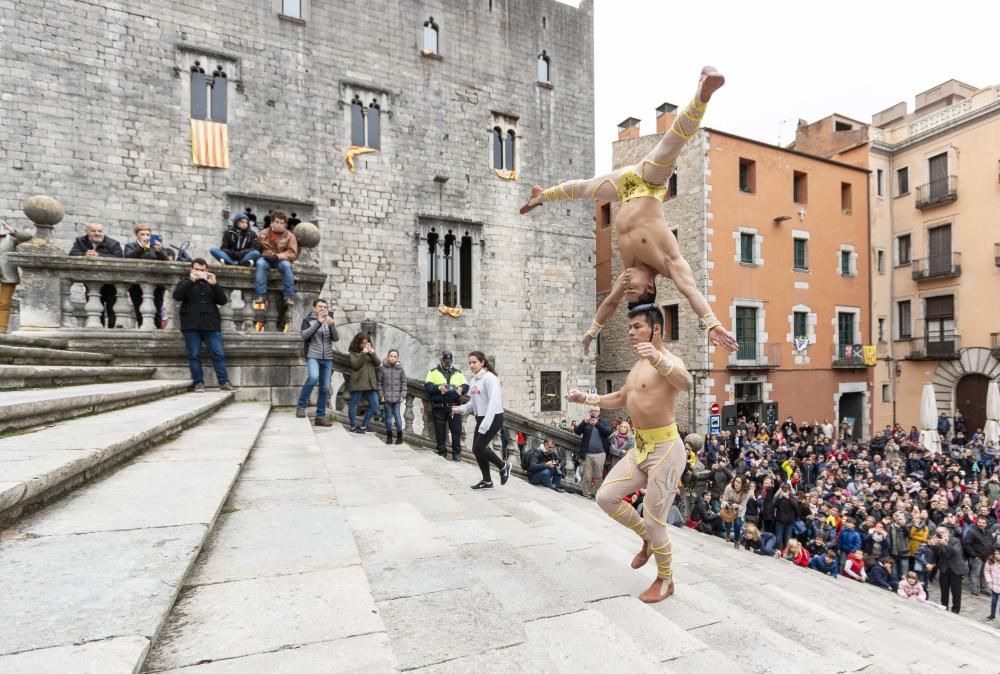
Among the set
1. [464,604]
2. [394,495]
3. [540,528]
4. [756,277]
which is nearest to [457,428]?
[394,495]

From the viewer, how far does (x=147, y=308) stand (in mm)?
7492

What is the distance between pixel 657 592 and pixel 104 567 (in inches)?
119

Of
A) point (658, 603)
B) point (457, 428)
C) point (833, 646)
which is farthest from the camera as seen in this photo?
point (457, 428)

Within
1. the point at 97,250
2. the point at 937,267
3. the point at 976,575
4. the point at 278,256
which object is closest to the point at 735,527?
the point at 976,575

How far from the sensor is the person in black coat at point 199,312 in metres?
7.18

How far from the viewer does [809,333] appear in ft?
74.6

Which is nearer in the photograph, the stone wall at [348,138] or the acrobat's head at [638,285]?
the acrobat's head at [638,285]

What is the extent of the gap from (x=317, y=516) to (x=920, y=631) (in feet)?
16.6

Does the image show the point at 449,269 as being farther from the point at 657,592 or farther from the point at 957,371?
the point at 957,371

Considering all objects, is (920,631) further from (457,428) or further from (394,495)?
(457,428)

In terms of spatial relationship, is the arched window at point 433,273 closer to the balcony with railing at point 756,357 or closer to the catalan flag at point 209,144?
the catalan flag at point 209,144

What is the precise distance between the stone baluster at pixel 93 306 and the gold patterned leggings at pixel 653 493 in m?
7.46

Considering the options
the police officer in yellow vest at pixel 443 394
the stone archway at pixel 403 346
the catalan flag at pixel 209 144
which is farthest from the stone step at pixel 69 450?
the catalan flag at pixel 209 144

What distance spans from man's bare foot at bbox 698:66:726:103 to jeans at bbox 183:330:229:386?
699cm
